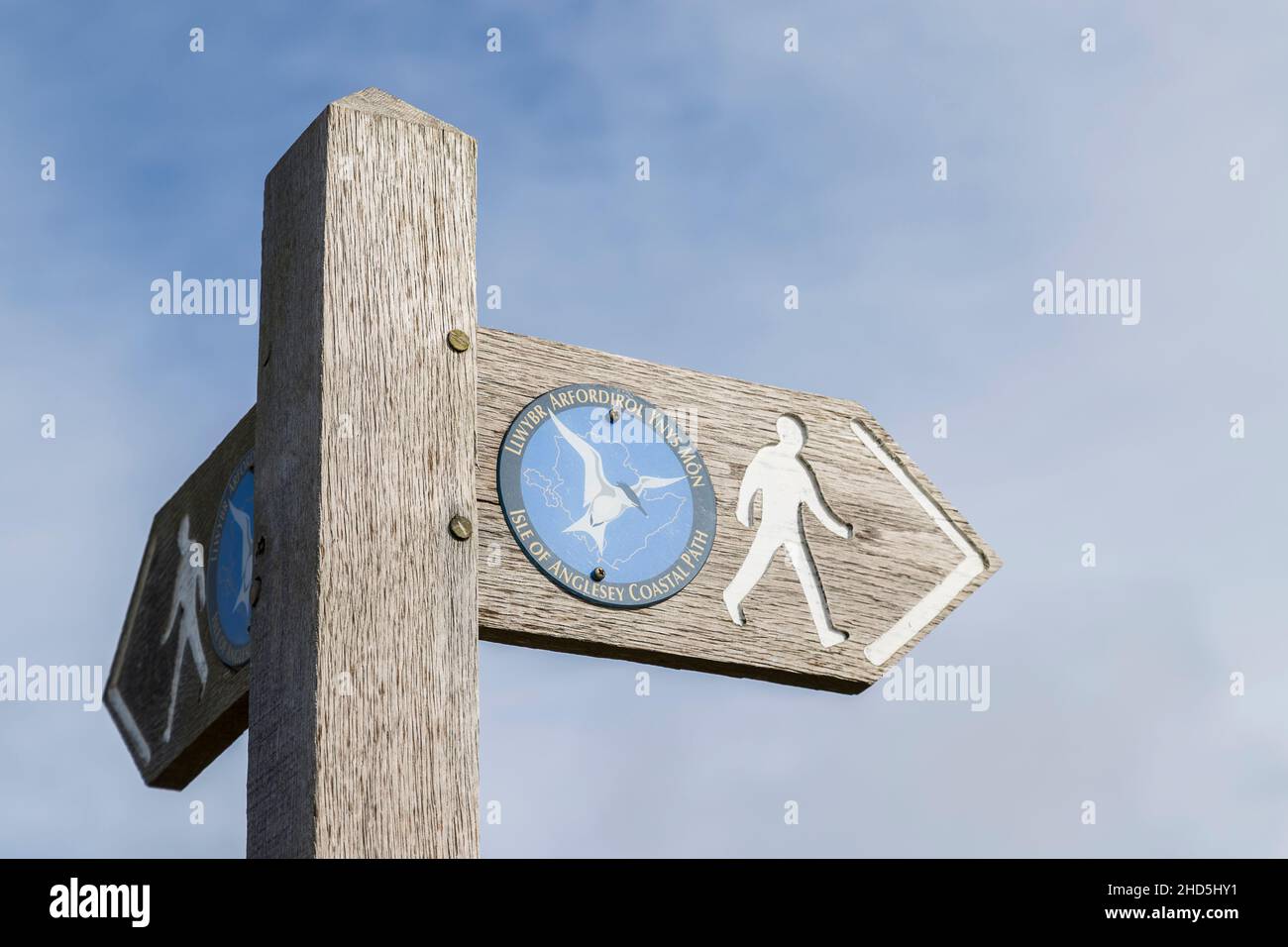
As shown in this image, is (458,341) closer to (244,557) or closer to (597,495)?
(597,495)

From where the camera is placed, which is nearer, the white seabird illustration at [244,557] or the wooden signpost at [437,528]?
the wooden signpost at [437,528]

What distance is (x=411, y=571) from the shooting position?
2768mm

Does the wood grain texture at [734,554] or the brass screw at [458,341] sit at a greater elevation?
the brass screw at [458,341]

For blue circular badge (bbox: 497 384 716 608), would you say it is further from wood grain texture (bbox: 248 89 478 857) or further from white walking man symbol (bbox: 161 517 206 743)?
white walking man symbol (bbox: 161 517 206 743)

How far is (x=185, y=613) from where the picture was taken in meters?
3.39

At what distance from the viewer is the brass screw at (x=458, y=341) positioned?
9.58ft

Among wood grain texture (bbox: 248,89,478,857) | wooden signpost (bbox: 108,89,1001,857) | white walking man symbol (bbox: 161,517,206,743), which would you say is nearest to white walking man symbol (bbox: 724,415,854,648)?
wooden signpost (bbox: 108,89,1001,857)

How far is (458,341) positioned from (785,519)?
1.90 feet

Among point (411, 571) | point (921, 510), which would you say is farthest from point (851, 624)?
point (411, 571)

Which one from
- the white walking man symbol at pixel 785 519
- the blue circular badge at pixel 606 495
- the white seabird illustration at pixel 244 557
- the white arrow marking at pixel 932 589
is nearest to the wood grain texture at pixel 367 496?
the blue circular badge at pixel 606 495

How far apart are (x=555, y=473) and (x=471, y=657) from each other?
33 cm

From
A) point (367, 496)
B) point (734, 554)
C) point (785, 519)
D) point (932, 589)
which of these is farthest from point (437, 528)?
point (932, 589)

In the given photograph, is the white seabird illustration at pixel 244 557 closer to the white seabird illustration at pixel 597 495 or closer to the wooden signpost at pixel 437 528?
the wooden signpost at pixel 437 528
